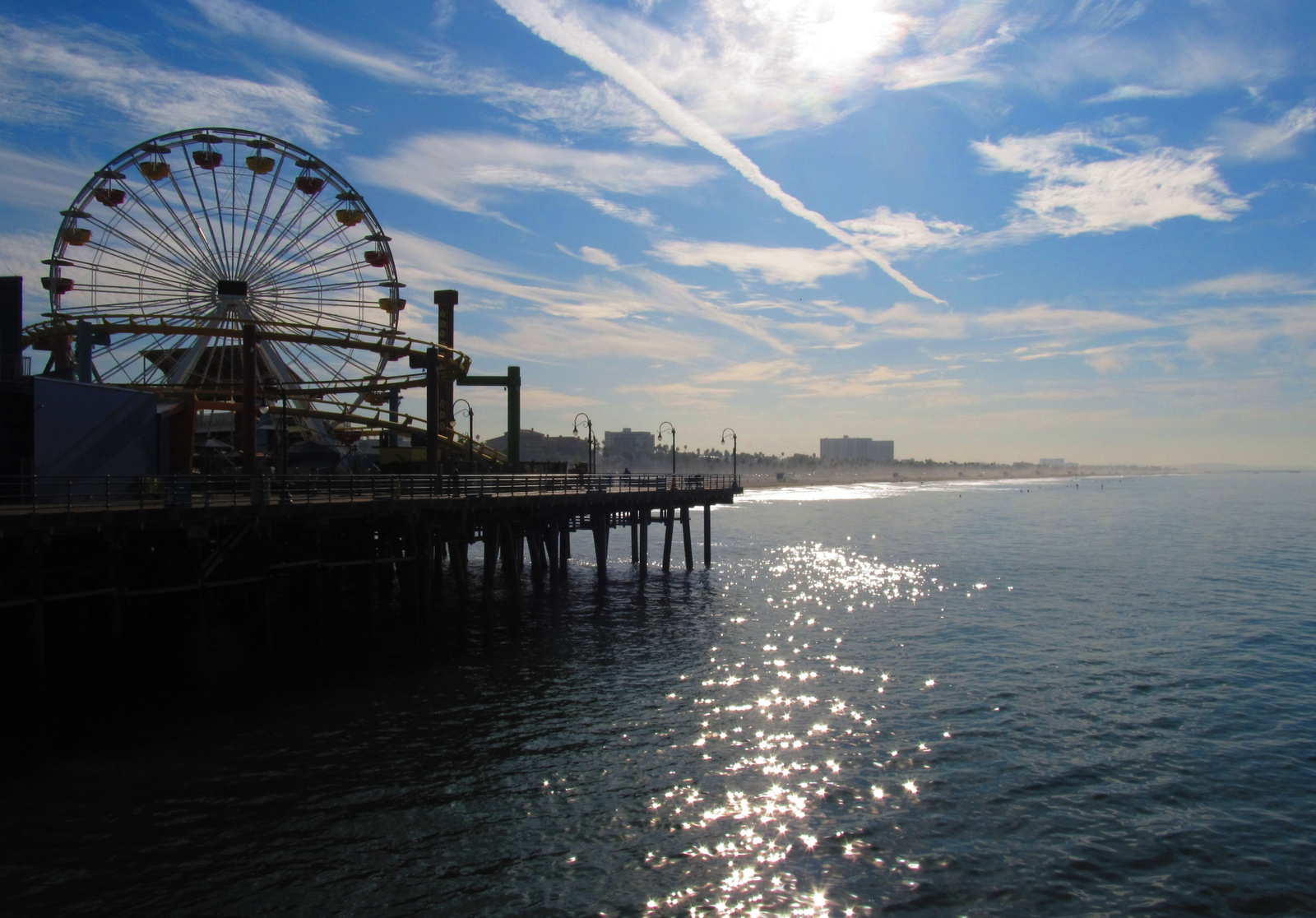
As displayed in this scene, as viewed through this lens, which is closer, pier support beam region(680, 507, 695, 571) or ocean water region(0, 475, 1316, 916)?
ocean water region(0, 475, 1316, 916)

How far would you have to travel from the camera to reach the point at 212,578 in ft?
93.8

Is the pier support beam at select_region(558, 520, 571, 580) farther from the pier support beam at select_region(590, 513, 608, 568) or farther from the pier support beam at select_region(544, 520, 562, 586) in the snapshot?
the pier support beam at select_region(590, 513, 608, 568)

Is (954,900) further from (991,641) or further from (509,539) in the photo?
(509,539)

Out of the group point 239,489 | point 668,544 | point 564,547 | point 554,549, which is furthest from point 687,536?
point 239,489

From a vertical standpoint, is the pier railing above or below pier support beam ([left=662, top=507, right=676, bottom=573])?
above

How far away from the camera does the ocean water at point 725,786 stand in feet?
39.3

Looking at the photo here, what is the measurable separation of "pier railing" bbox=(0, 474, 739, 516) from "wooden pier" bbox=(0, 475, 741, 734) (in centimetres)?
9

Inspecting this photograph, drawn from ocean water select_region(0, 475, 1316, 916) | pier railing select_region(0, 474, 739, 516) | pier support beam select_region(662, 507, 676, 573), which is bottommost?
ocean water select_region(0, 475, 1316, 916)

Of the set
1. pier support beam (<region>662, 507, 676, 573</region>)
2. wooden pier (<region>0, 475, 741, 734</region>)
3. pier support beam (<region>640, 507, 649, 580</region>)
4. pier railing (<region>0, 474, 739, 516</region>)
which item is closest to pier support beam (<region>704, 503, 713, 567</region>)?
pier support beam (<region>662, 507, 676, 573</region>)

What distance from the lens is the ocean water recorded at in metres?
12.0

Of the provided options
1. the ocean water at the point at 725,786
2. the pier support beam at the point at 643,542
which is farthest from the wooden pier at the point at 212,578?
the pier support beam at the point at 643,542

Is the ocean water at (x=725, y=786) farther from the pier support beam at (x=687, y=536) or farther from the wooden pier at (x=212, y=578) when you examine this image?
the pier support beam at (x=687, y=536)

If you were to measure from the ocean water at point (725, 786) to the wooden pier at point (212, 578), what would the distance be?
323 centimetres

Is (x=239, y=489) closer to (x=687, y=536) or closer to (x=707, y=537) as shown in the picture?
(x=687, y=536)
